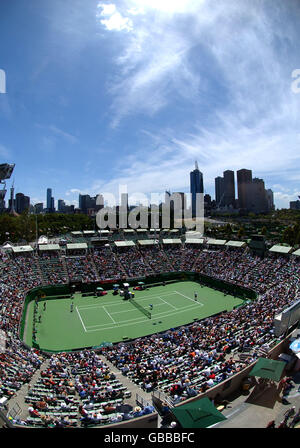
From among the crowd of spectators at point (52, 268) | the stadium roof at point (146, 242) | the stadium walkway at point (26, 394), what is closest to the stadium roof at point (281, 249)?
the stadium roof at point (146, 242)

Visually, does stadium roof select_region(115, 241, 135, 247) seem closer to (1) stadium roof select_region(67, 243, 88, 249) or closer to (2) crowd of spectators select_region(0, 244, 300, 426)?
(1) stadium roof select_region(67, 243, 88, 249)

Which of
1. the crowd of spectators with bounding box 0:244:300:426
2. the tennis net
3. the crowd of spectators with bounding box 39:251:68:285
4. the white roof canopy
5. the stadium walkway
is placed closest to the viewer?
the stadium walkway

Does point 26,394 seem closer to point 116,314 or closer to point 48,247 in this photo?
point 116,314

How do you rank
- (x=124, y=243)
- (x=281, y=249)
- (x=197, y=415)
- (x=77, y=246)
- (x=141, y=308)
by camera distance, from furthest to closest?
(x=124, y=243)
(x=77, y=246)
(x=281, y=249)
(x=141, y=308)
(x=197, y=415)

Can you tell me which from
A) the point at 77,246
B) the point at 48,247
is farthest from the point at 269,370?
the point at 48,247

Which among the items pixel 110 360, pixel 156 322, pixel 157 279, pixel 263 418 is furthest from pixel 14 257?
pixel 263 418

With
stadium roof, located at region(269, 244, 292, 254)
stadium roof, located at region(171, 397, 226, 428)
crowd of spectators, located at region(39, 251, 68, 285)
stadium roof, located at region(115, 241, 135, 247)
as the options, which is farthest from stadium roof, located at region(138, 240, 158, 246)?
stadium roof, located at region(171, 397, 226, 428)

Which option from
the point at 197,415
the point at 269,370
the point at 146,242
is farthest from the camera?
the point at 146,242

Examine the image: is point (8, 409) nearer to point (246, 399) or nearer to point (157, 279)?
point (246, 399)

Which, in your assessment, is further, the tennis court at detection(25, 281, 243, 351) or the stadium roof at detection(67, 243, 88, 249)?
the stadium roof at detection(67, 243, 88, 249)
